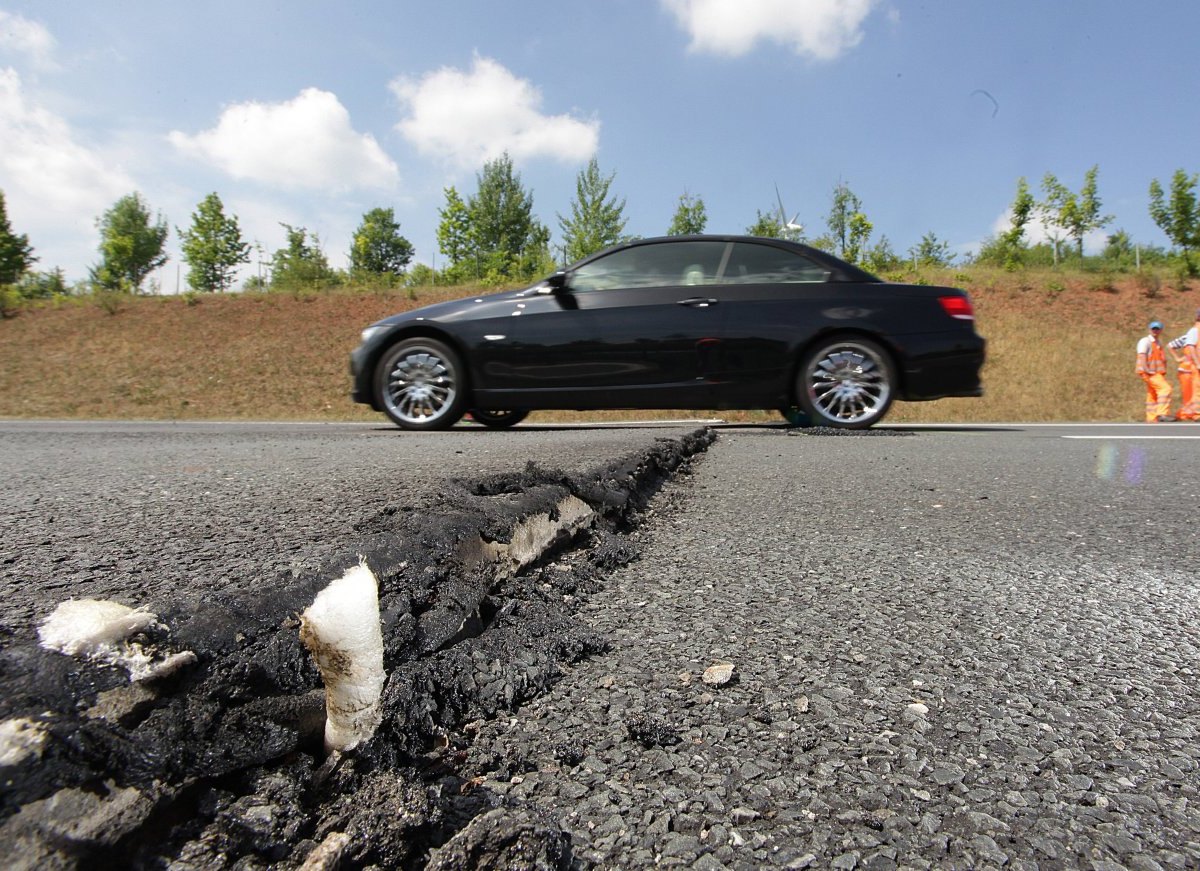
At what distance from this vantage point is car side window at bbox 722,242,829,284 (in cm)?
583

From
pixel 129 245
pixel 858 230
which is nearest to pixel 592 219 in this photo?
pixel 858 230

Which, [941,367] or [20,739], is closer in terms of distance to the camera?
[20,739]

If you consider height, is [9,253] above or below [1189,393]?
above

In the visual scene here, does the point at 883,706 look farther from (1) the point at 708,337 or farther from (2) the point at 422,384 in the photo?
(2) the point at 422,384

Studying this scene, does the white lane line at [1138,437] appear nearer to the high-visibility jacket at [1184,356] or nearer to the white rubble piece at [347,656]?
the white rubble piece at [347,656]

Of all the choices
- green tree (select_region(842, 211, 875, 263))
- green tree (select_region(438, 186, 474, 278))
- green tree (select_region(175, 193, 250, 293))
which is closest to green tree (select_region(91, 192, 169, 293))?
green tree (select_region(175, 193, 250, 293))

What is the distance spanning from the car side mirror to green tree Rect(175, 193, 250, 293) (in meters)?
41.3

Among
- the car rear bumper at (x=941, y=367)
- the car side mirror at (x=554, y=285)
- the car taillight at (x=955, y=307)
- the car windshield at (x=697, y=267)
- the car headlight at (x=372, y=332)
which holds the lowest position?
the car rear bumper at (x=941, y=367)

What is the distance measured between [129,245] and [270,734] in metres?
49.3

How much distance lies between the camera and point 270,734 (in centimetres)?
78

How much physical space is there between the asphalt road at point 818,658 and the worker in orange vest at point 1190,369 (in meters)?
11.7

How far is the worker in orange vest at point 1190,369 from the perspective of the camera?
463 inches

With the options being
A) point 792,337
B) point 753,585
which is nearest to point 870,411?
point 792,337

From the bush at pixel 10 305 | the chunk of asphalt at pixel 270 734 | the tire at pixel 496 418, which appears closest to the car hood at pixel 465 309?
the tire at pixel 496 418
